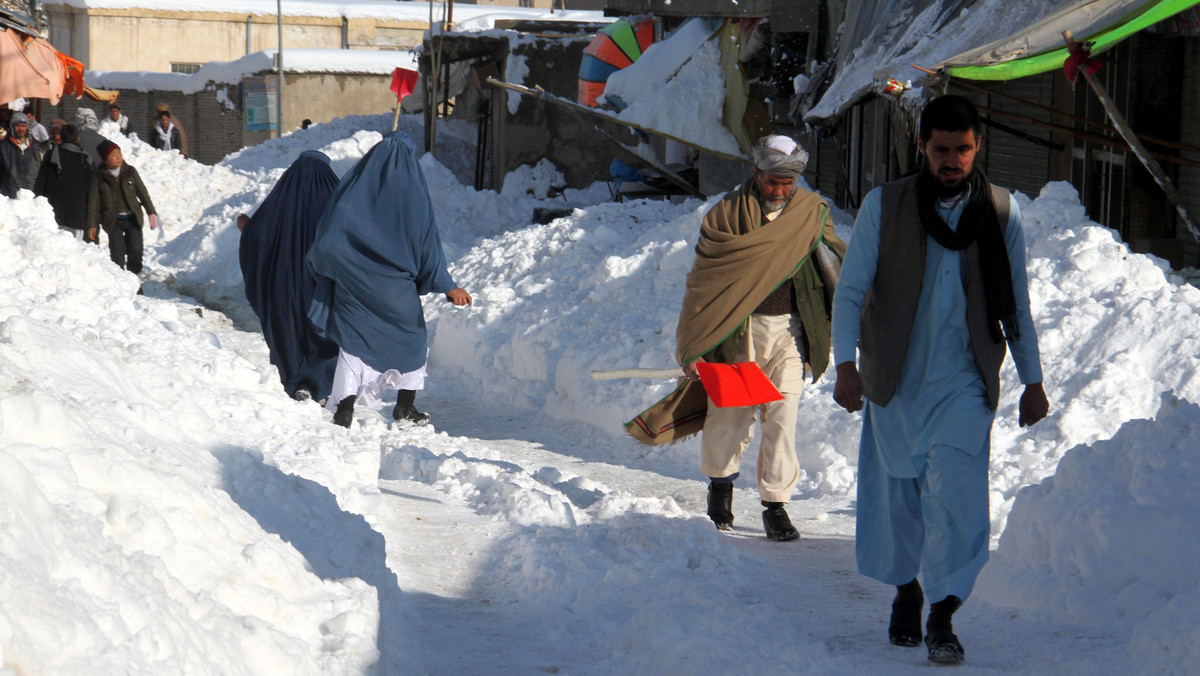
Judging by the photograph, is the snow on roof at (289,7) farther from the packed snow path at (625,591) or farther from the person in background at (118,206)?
the packed snow path at (625,591)

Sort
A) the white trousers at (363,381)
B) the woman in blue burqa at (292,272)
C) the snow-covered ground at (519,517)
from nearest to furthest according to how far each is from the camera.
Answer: the snow-covered ground at (519,517)
the white trousers at (363,381)
the woman in blue burqa at (292,272)

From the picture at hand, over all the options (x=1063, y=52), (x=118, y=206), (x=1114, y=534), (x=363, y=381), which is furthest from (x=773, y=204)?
(x=118, y=206)

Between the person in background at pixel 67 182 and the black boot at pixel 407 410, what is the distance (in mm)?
6099

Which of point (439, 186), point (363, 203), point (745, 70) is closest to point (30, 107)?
point (439, 186)

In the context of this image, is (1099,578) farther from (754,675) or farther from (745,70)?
(745,70)

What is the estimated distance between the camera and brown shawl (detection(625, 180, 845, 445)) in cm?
563

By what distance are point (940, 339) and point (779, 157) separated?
72.3 inches

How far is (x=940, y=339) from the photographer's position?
3.90 m

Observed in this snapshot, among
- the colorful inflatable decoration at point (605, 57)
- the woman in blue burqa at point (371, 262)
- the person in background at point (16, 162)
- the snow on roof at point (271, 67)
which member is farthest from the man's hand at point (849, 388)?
the snow on roof at point (271, 67)

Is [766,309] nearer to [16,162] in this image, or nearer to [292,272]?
[292,272]

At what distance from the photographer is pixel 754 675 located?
3557mm

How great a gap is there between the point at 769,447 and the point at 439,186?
12.2m

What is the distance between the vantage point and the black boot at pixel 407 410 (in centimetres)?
808

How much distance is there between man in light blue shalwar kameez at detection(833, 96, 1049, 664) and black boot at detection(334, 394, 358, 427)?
4.25 m
